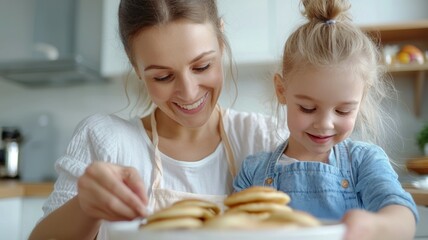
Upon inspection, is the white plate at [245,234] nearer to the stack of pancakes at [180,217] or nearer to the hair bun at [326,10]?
the stack of pancakes at [180,217]

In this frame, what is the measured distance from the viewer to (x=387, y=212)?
0.60 metres

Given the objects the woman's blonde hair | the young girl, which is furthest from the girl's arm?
the woman's blonde hair

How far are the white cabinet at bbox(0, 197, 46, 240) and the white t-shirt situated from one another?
1.14 m

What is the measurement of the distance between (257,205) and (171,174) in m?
0.73

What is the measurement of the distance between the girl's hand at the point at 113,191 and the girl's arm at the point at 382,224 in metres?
0.23

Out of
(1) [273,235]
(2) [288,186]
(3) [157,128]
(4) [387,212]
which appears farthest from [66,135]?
(1) [273,235]

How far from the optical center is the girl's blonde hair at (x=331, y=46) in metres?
0.89

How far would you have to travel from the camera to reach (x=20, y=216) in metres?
2.16

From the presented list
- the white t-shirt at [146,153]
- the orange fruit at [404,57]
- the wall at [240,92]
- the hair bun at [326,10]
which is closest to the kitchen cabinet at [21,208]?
the wall at [240,92]

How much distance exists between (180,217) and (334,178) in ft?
1.85

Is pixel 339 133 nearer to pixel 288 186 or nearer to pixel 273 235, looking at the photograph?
pixel 288 186

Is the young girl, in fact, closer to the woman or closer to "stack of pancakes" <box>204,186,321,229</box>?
the woman

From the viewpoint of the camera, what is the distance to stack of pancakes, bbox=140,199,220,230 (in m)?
0.39

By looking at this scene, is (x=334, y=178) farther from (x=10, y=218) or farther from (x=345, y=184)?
(x=10, y=218)
